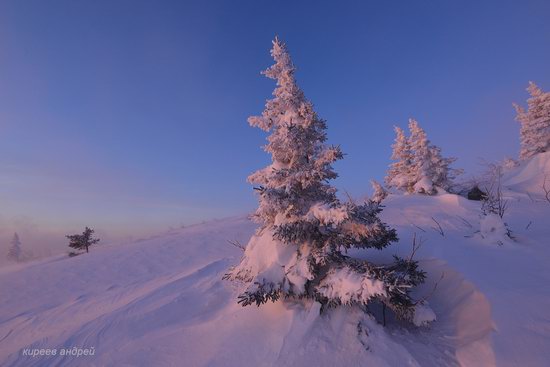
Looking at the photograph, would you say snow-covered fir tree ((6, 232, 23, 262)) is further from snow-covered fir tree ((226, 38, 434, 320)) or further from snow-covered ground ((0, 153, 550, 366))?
snow-covered fir tree ((226, 38, 434, 320))

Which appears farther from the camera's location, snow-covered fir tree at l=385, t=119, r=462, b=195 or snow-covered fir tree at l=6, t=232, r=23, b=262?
snow-covered fir tree at l=6, t=232, r=23, b=262

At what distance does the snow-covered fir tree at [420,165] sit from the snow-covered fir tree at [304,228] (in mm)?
18429

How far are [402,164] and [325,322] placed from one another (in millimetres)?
21721

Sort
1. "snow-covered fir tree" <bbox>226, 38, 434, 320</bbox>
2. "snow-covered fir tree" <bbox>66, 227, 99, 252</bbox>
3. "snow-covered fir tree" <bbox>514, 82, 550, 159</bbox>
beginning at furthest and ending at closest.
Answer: "snow-covered fir tree" <bbox>514, 82, 550, 159</bbox> → "snow-covered fir tree" <bbox>66, 227, 99, 252</bbox> → "snow-covered fir tree" <bbox>226, 38, 434, 320</bbox>

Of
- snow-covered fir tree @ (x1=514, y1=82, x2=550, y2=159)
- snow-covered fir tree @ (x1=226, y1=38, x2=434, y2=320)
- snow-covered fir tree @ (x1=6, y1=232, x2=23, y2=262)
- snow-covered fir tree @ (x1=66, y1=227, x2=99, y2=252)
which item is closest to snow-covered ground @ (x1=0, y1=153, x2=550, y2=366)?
snow-covered fir tree @ (x1=226, y1=38, x2=434, y2=320)

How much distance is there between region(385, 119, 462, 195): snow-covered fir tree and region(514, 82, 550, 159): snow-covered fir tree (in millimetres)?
11735

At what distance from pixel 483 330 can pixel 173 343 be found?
5.33 metres

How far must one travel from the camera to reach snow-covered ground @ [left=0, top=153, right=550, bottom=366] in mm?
4344

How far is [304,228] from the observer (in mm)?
5074

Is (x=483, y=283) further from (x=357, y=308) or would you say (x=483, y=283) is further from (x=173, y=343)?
(x=173, y=343)

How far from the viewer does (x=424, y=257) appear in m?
6.55

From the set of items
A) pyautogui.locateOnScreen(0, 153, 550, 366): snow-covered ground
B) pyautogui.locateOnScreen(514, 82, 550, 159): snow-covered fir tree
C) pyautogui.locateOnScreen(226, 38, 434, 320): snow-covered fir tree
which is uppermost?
pyautogui.locateOnScreen(514, 82, 550, 159): snow-covered fir tree

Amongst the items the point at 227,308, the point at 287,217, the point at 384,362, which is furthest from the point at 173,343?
the point at 384,362

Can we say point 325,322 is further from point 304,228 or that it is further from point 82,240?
point 82,240
